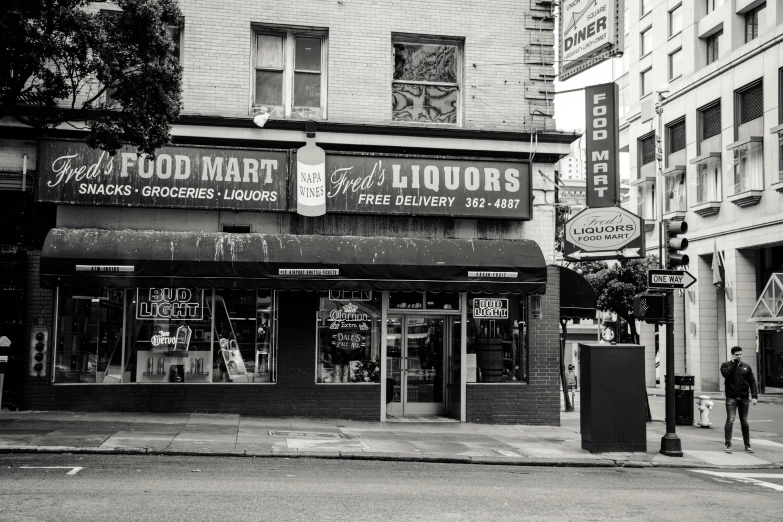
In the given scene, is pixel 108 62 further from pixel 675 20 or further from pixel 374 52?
pixel 675 20

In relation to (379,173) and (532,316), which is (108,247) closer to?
(379,173)

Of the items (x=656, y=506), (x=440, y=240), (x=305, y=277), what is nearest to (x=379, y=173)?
(x=440, y=240)

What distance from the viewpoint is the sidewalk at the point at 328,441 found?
38.8ft

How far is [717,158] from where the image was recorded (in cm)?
3419

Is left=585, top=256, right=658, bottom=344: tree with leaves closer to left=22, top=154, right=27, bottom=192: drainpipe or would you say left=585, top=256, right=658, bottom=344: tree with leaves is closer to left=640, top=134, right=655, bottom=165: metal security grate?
left=640, top=134, right=655, bottom=165: metal security grate

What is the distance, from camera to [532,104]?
17234 millimetres

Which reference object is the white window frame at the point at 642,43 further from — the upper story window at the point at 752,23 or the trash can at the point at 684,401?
the trash can at the point at 684,401

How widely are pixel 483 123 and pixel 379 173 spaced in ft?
8.54

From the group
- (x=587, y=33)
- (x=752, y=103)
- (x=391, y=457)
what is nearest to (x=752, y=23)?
(x=752, y=103)

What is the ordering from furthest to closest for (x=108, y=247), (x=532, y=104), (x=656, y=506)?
(x=532, y=104) < (x=108, y=247) < (x=656, y=506)

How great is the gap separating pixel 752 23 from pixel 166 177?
27.3 metres

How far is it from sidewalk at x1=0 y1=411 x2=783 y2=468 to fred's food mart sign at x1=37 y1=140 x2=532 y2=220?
13.7 feet

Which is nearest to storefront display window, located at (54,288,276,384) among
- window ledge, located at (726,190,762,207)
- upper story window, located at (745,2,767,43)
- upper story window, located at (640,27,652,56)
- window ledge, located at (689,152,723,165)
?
window ledge, located at (726,190,762,207)

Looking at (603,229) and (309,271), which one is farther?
(603,229)
